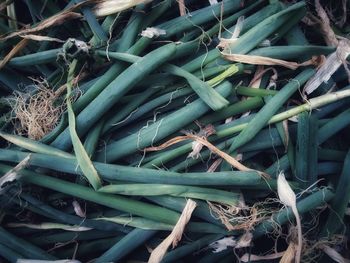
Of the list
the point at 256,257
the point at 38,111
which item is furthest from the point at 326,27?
the point at 38,111

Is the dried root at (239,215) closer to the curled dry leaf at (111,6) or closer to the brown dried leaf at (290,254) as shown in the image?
the brown dried leaf at (290,254)

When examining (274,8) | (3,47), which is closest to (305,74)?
(274,8)

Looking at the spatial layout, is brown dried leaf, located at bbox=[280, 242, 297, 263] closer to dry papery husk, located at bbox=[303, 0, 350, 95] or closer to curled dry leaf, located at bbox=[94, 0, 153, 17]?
dry papery husk, located at bbox=[303, 0, 350, 95]

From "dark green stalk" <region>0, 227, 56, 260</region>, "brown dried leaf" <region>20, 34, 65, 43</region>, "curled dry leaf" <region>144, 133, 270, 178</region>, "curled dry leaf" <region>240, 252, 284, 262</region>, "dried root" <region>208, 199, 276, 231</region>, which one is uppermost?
"brown dried leaf" <region>20, 34, 65, 43</region>

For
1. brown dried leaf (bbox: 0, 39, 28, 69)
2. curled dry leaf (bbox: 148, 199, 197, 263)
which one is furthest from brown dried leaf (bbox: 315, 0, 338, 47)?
brown dried leaf (bbox: 0, 39, 28, 69)

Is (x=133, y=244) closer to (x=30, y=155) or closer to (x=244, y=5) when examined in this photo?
(x=30, y=155)

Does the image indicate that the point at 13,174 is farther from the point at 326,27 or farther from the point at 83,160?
the point at 326,27

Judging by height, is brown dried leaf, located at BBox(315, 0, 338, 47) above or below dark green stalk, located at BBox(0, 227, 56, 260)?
above

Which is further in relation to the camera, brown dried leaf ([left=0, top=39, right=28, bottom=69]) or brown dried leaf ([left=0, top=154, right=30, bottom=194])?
brown dried leaf ([left=0, top=39, right=28, bottom=69])
